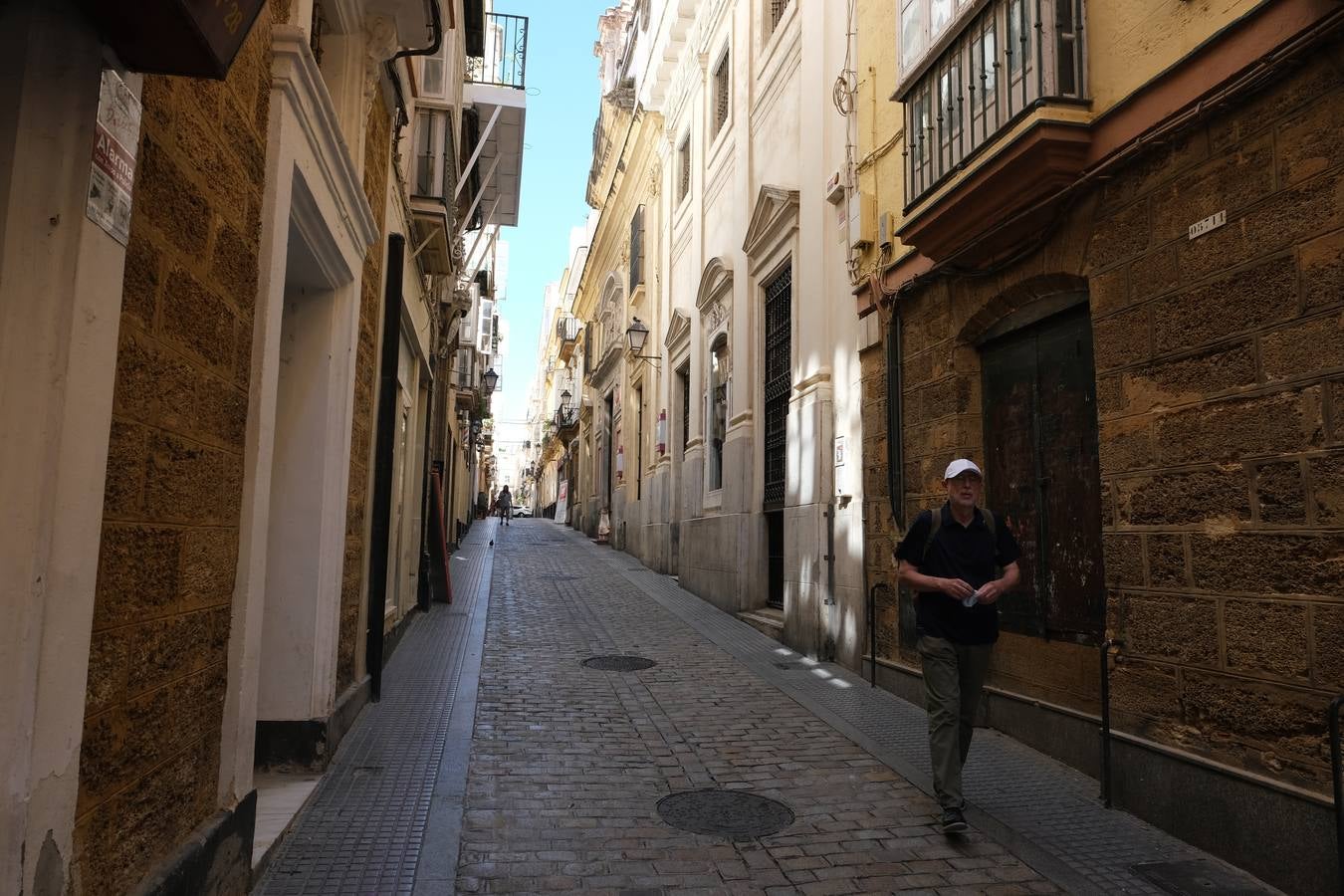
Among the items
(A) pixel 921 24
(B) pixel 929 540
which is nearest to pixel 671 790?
(B) pixel 929 540

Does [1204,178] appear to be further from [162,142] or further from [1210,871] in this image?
[162,142]

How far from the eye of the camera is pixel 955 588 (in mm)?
4520

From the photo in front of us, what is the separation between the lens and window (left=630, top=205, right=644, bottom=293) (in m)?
21.9

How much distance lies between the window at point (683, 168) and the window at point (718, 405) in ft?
15.4

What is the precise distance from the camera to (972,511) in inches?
190

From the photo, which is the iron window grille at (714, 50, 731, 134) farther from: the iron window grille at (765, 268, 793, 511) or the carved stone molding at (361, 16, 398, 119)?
the carved stone molding at (361, 16, 398, 119)

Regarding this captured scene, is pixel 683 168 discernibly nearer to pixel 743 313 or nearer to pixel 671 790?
pixel 743 313

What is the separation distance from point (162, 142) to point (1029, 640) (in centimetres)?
578

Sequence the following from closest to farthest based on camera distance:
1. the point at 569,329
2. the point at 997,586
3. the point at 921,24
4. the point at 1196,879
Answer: the point at 1196,879 < the point at 997,586 < the point at 921,24 < the point at 569,329

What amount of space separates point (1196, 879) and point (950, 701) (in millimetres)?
1226

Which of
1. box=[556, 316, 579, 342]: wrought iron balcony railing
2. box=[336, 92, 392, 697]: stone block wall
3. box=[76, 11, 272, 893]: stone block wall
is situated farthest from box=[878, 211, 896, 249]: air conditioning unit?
box=[556, 316, 579, 342]: wrought iron balcony railing

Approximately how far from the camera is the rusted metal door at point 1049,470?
5801mm

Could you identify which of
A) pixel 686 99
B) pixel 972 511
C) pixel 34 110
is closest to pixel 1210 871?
pixel 972 511

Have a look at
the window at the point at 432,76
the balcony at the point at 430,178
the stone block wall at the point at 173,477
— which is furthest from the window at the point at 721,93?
the stone block wall at the point at 173,477
